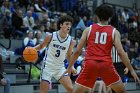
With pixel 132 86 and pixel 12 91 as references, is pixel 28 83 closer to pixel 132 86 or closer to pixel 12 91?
pixel 12 91

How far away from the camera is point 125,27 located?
2138cm

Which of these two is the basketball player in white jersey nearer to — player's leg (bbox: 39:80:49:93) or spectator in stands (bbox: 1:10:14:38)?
player's leg (bbox: 39:80:49:93)

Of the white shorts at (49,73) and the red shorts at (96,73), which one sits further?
the white shorts at (49,73)

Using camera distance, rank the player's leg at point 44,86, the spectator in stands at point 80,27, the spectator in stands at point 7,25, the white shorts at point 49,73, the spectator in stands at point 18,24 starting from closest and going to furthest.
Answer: the player's leg at point 44,86 → the white shorts at point 49,73 → the spectator in stands at point 7,25 → the spectator in stands at point 18,24 → the spectator in stands at point 80,27

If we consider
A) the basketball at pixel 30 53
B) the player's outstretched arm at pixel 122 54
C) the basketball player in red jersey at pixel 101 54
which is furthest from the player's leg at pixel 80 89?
the basketball at pixel 30 53

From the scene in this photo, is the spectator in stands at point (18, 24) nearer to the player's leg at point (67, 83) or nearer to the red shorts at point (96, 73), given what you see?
the player's leg at point (67, 83)

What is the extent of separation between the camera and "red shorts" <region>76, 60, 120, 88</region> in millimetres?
6090

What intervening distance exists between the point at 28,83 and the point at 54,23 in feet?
16.0

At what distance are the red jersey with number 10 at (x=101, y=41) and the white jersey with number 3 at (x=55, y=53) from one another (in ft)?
6.51

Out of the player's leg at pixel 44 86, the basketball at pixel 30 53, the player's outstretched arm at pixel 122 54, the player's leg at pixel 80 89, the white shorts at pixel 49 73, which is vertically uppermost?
the player's outstretched arm at pixel 122 54

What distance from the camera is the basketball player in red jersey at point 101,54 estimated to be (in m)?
6.10

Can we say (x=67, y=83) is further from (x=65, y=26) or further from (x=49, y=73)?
(x=65, y=26)

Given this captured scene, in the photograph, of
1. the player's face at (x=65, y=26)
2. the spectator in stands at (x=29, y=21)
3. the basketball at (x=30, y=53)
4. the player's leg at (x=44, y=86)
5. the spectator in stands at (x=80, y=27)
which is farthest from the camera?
the spectator in stands at (x=80, y=27)

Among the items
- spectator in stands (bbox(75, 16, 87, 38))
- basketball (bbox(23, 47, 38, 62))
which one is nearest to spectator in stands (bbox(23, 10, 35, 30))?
spectator in stands (bbox(75, 16, 87, 38))
